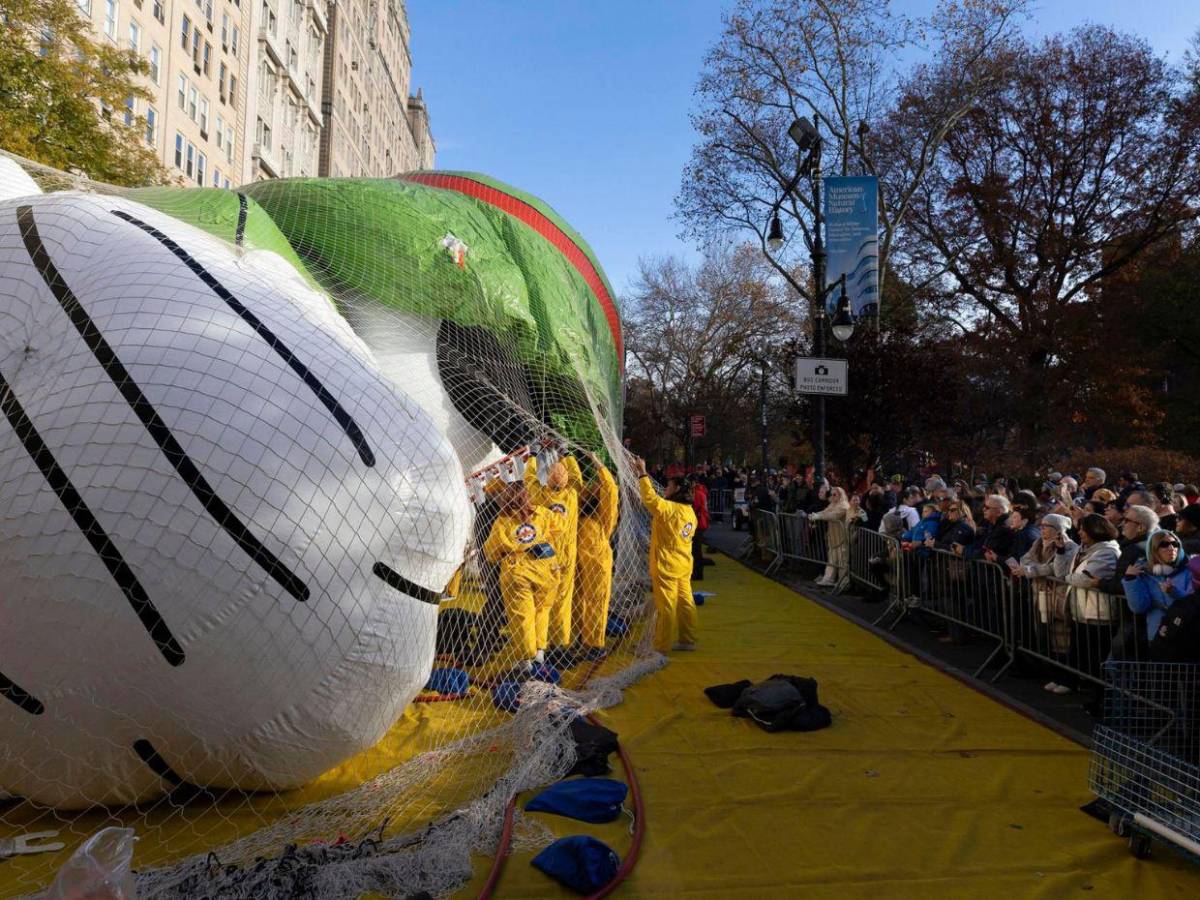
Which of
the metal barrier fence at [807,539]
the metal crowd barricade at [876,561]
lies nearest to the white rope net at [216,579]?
the metal crowd barricade at [876,561]

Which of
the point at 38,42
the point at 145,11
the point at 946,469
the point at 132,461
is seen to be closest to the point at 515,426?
the point at 132,461

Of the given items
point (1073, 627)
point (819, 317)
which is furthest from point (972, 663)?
point (819, 317)

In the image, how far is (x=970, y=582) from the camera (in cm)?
784

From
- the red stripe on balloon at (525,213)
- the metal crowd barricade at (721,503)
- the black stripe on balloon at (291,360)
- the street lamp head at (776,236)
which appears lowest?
the metal crowd barricade at (721,503)

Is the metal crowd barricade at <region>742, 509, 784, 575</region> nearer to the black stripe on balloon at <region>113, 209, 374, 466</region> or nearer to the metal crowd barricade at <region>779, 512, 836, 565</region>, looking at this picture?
the metal crowd barricade at <region>779, 512, 836, 565</region>

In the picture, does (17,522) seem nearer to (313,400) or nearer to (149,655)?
(149,655)

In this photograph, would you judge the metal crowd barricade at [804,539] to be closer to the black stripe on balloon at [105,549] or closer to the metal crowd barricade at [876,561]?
the metal crowd barricade at [876,561]

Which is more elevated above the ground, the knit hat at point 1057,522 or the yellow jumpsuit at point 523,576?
the knit hat at point 1057,522

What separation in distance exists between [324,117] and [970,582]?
193ft

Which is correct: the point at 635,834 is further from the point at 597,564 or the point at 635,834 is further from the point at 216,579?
the point at 597,564

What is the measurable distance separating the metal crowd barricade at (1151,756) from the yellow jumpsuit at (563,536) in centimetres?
393

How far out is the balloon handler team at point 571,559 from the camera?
20.2ft

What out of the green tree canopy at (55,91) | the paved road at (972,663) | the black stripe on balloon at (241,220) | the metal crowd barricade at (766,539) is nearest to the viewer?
the black stripe on balloon at (241,220)

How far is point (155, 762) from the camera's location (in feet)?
11.1
